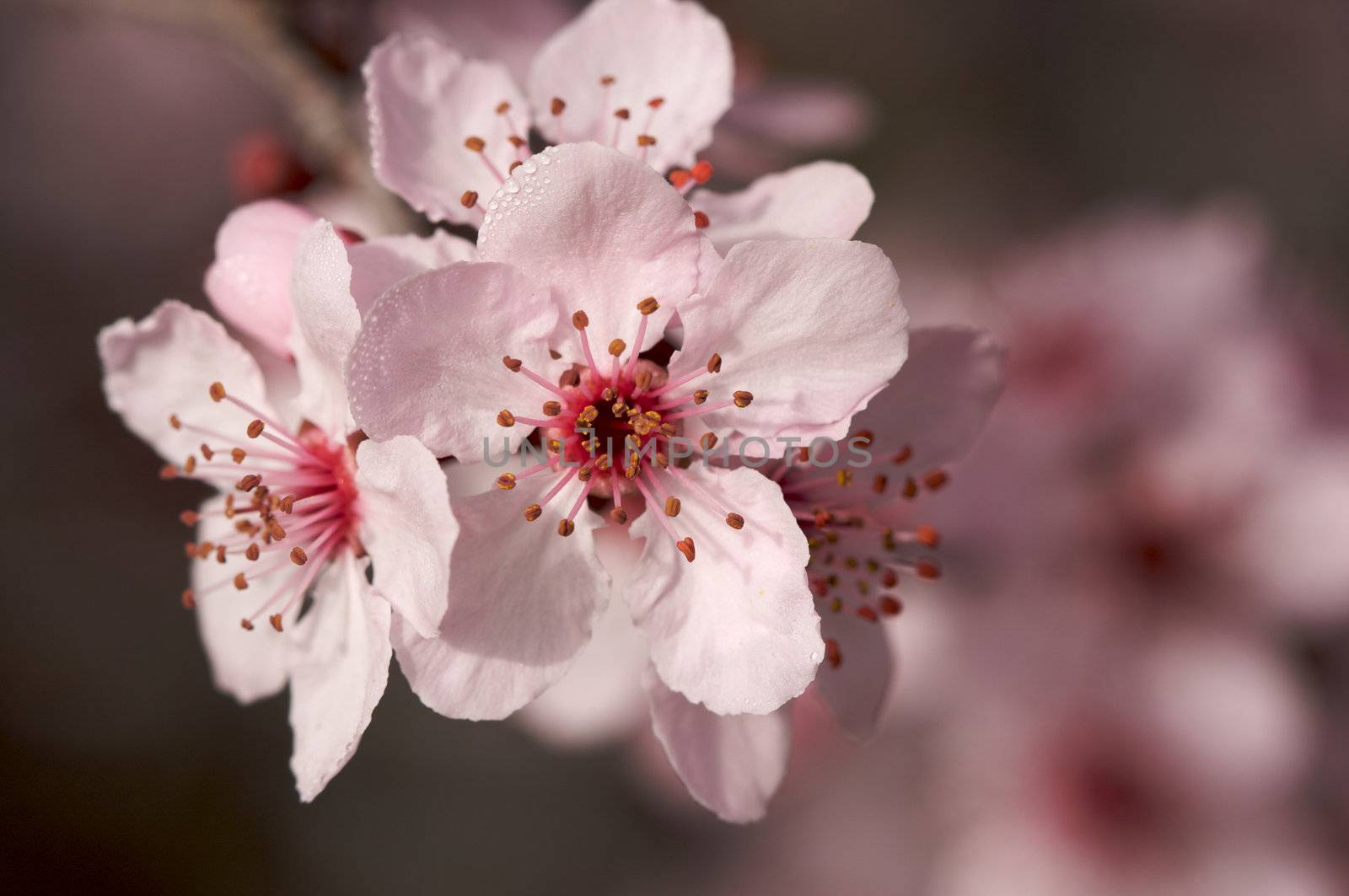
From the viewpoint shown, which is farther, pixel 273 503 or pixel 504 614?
pixel 273 503

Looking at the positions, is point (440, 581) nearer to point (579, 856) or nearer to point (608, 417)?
point (608, 417)

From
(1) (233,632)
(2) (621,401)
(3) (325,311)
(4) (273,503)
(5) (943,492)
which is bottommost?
(1) (233,632)

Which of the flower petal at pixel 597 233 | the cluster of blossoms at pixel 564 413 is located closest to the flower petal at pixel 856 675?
the cluster of blossoms at pixel 564 413

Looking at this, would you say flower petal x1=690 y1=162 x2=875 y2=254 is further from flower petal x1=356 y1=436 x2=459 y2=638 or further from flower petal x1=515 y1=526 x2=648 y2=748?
flower petal x1=515 y1=526 x2=648 y2=748

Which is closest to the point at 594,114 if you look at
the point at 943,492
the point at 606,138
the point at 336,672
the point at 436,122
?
the point at 606,138

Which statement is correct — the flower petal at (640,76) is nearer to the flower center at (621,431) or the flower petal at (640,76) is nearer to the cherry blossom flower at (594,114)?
the cherry blossom flower at (594,114)

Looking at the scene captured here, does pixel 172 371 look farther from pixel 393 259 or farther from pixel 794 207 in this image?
pixel 794 207

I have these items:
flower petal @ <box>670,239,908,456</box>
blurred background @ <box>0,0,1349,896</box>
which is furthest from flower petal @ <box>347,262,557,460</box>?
blurred background @ <box>0,0,1349,896</box>
